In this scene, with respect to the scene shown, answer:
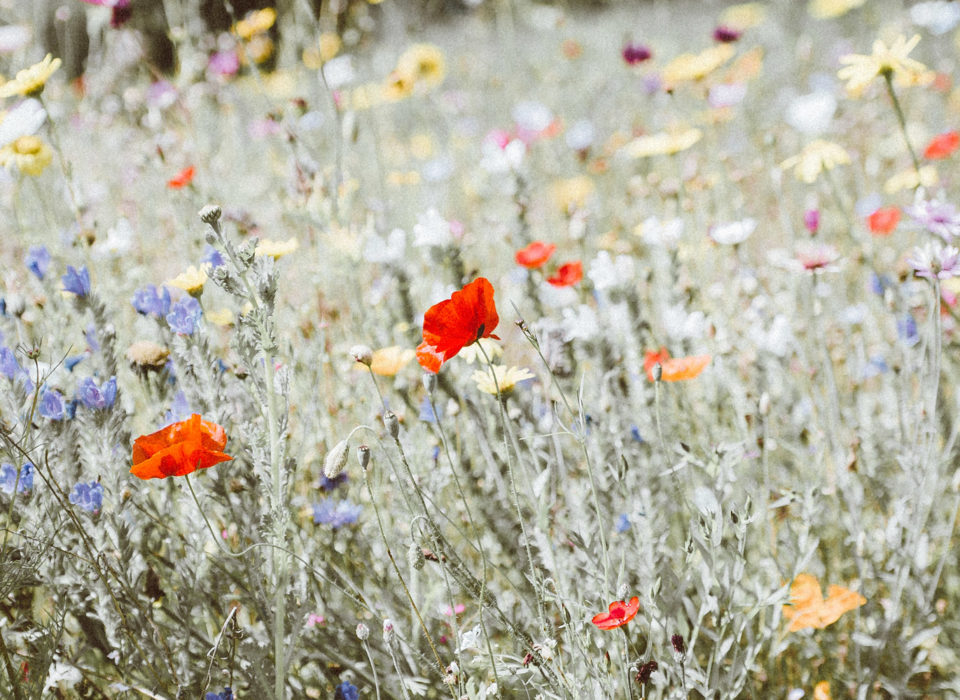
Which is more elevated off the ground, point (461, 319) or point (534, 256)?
point (461, 319)

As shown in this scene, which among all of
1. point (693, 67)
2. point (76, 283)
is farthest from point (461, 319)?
point (693, 67)

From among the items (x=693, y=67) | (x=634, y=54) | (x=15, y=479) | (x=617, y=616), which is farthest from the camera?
(x=634, y=54)

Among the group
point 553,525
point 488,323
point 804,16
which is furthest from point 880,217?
point 804,16

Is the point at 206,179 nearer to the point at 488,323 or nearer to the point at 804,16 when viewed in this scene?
the point at 488,323

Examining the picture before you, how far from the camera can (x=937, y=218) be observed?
123 centimetres

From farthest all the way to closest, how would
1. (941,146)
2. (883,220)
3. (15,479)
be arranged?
(941,146)
(883,220)
(15,479)

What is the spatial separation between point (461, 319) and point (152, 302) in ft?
2.13

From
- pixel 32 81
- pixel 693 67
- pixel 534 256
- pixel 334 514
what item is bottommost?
pixel 334 514

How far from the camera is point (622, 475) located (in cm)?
99

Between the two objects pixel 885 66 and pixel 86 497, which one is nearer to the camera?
pixel 86 497

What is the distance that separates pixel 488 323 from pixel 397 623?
1.78ft

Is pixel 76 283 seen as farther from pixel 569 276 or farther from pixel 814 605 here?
pixel 814 605

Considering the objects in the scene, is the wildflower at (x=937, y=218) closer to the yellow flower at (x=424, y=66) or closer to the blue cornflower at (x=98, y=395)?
the blue cornflower at (x=98, y=395)

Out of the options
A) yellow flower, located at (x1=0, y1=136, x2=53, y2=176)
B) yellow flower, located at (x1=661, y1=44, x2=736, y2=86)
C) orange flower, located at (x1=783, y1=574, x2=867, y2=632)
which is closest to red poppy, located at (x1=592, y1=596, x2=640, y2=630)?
orange flower, located at (x1=783, y1=574, x2=867, y2=632)
